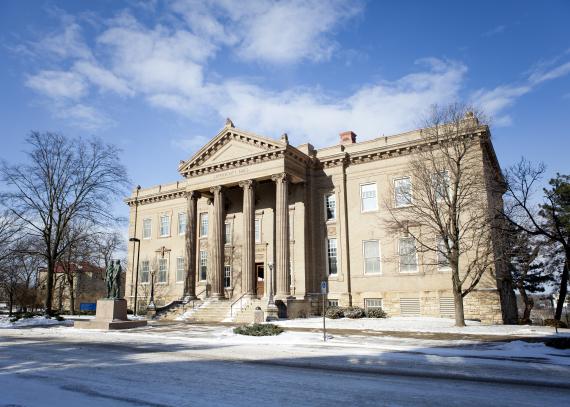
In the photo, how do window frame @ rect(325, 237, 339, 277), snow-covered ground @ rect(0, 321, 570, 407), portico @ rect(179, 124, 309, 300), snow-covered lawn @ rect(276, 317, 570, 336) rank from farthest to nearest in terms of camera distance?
1. window frame @ rect(325, 237, 339, 277)
2. portico @ rect(179, 124, 309, 300)
3. snow-covered lawn @ rect(276, 317, 570, 336)
4. snow-covered ground @ rect(0, 321, 570, 407)

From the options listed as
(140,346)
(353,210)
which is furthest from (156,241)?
(140,346)

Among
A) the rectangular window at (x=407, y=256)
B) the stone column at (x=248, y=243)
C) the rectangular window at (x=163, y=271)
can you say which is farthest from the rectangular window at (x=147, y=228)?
the rectangular window at (x=407, y=256)

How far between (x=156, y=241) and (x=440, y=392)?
128ft

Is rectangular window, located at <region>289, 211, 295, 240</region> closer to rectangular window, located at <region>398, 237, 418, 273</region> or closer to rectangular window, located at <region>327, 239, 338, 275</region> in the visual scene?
rectangular window, located at <region>327, 239, 338, 275</region>

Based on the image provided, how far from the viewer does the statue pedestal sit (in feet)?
78.9

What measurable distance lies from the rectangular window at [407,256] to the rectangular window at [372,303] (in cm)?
263

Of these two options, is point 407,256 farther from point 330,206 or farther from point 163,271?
point 163,271

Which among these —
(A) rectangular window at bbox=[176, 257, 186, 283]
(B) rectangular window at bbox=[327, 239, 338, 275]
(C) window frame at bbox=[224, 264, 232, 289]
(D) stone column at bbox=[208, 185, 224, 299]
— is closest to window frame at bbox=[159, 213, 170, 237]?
(A) rectangular window at bbox=[176, 257, 186, 283]

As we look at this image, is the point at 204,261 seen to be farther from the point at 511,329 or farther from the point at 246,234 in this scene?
the point at 511,329

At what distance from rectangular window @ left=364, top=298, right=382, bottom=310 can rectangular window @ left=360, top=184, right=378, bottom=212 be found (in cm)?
620

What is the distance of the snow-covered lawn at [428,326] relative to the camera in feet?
66.3

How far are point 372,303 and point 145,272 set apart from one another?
79.2ft

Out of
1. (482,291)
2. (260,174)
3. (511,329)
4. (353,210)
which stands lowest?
(511,329)

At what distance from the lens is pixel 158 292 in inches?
1667
